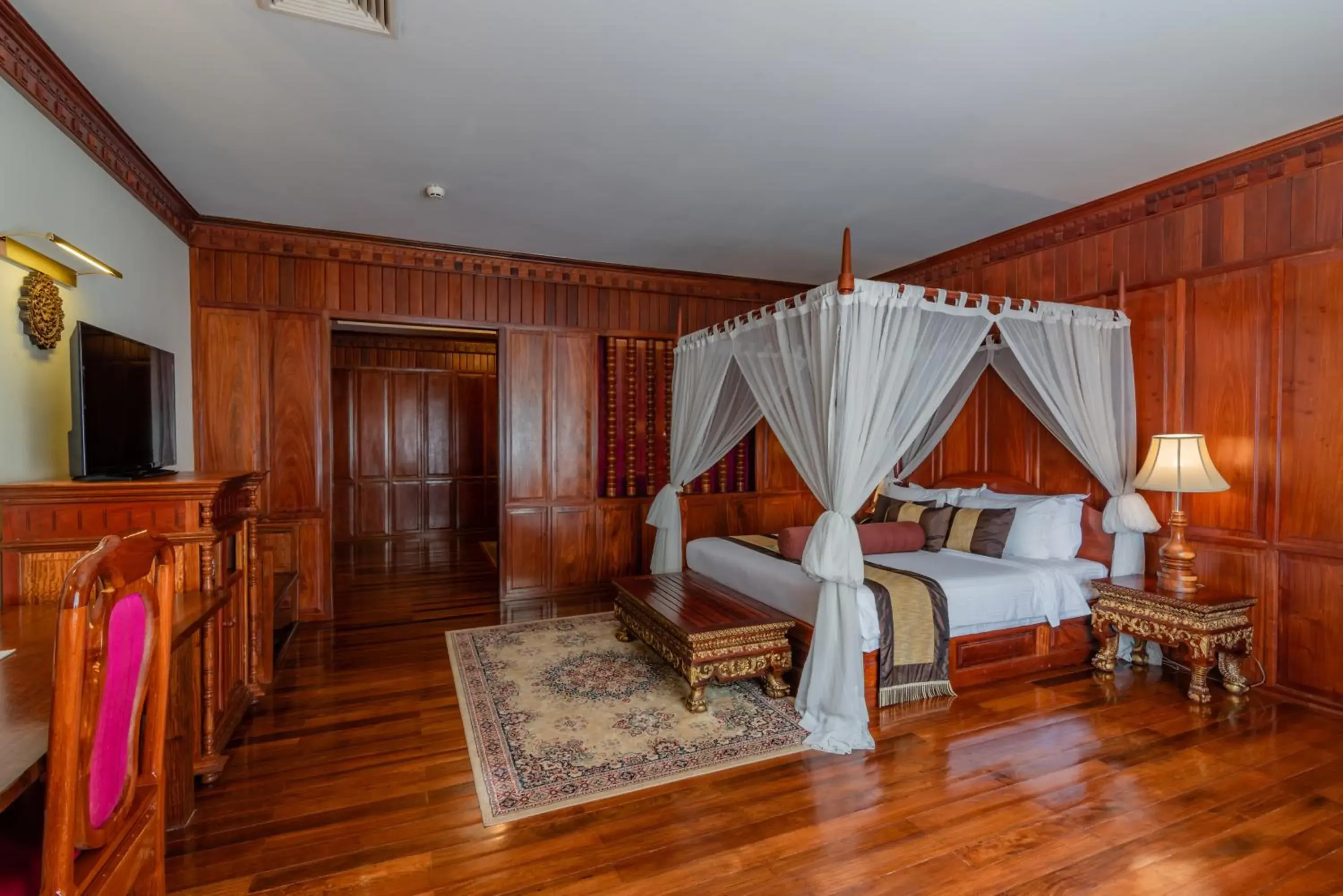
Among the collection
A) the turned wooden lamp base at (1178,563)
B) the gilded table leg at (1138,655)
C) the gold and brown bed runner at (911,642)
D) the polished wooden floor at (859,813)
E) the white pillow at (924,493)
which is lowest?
the polished wooden floor at (859,813)

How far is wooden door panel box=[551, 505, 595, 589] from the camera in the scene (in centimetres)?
563

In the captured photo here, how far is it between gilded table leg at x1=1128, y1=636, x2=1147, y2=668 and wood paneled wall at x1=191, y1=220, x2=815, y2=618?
3055 mm

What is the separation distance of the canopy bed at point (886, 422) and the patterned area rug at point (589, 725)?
350 millimetres

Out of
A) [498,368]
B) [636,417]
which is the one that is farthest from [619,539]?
[498,368]

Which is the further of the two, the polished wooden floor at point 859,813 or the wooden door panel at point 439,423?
the wooden door panel at point 439,423

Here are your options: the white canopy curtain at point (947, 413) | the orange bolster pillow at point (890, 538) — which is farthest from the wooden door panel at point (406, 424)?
the white canopy curtain at point (947, 413)

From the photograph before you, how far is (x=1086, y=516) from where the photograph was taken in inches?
161

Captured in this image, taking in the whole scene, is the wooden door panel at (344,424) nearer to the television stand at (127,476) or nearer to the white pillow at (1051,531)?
the television stand at (127,476)

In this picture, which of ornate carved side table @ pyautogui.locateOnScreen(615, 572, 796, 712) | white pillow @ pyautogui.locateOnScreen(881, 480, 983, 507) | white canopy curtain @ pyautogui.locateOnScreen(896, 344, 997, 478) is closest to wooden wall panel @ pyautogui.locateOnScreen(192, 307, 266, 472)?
ornate carved side table @ pyautogui.locateOnScreen(615, 572, 796, 712)

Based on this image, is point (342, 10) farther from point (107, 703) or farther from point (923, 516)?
point (923, 516)

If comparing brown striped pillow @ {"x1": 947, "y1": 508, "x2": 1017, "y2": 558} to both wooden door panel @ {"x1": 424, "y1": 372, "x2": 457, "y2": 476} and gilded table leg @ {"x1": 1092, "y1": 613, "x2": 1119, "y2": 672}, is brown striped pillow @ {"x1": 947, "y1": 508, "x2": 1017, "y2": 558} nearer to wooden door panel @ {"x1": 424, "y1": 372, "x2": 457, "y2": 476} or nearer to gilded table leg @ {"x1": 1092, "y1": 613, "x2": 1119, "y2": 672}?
gilded table leg @ {"x1": 1092, "y1": 613, "x2": 1119, "y2": 672}

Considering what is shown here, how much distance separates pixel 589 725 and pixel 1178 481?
126 inches

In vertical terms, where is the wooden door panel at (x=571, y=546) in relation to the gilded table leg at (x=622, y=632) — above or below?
above

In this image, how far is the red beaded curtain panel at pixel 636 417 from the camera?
5805 millimetres
